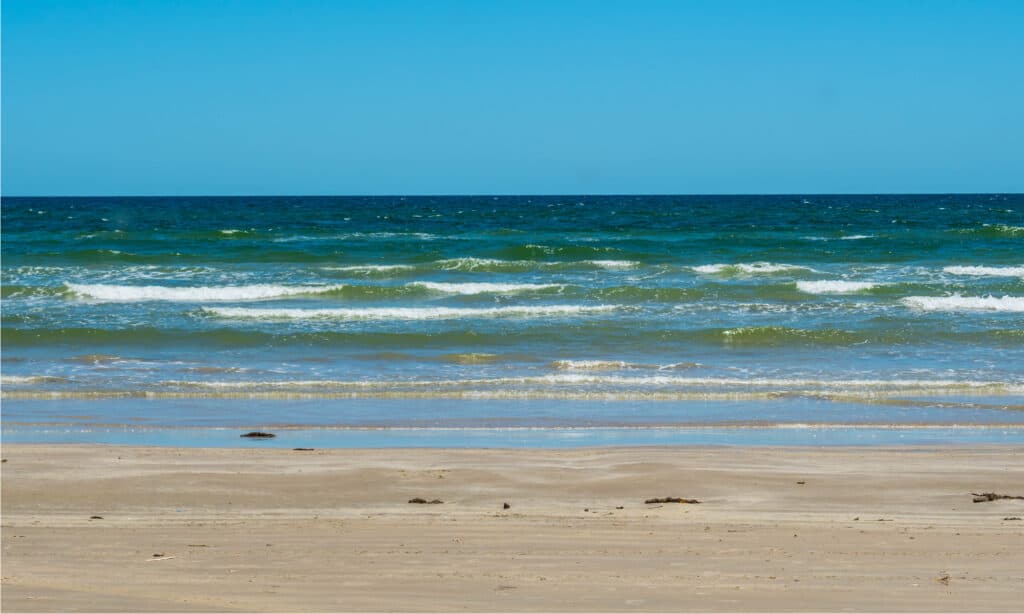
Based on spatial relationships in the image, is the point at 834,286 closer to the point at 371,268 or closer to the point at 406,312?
the point at 406,312

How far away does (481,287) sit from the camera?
2427 cm

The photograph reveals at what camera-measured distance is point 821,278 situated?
1025 inches

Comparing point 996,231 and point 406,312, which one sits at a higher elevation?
point 996,231

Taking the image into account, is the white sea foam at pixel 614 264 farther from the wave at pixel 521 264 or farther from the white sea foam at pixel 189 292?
the white sea foam at pixel 189 292

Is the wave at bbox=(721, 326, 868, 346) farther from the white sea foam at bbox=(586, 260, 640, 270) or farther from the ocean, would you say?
the white sea foam at bbox=(586, 260, 640, 270)

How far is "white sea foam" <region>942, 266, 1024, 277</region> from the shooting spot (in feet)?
86.5

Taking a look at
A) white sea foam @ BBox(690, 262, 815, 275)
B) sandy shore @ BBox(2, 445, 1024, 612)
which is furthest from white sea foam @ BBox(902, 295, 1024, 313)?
sandy shore @ BBox(2, 445, 1024, 612)

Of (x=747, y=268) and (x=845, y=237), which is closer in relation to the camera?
(x=747, y=268)

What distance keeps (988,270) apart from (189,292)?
58.9 feet

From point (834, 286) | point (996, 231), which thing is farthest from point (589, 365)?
point (996, 231)

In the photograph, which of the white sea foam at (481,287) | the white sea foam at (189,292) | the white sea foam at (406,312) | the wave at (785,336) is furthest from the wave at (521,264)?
the wave at (785,336)

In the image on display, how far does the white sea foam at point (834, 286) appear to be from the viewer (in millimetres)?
23453

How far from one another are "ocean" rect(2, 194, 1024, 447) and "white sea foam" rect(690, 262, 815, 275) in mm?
130

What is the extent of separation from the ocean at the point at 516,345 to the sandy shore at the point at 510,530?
131 cm
